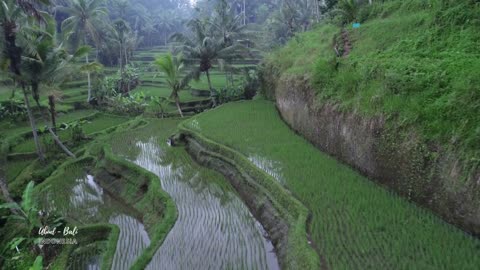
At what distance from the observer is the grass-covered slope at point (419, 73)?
5223 millimetres

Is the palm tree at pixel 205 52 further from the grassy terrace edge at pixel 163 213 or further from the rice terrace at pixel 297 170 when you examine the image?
the grassy terrace edge at pixel 163 213

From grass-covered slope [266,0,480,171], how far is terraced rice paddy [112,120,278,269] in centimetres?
325

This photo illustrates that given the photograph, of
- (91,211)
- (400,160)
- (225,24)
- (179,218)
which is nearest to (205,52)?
(225,24)

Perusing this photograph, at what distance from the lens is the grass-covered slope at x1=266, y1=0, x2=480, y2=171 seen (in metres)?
5.22

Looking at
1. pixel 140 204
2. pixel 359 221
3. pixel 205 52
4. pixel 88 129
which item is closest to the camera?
pixel 359 221

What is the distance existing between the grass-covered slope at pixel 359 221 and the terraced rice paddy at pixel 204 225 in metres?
1.02

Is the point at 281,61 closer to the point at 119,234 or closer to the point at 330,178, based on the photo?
the point at 330,178

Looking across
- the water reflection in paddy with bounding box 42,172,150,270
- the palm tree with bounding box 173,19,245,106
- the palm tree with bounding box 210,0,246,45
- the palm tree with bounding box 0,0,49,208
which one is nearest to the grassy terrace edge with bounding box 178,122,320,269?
the water reflection in paddy with bounding box 42,172,150,270

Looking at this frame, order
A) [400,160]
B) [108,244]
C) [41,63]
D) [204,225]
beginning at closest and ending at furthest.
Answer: [400,160], [108,244], [204,225], [41,63]

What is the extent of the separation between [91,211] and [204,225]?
326cm

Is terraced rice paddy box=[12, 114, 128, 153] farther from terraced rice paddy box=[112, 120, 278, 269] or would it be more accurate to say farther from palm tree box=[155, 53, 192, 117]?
terraced rice paddy box=[112, 120, 278, 269]

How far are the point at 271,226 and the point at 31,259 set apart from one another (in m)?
4.35

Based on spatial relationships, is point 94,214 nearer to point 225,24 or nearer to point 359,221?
point 359,221

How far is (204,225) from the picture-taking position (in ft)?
22.0
